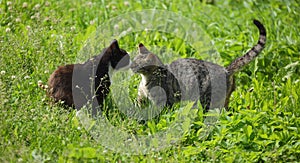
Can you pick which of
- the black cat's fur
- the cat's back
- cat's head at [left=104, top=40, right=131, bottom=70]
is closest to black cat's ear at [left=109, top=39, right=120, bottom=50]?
cat's head at [left=104, top=40, right=131, bottom=70]

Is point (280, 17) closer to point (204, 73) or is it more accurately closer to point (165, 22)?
point (165, 22)

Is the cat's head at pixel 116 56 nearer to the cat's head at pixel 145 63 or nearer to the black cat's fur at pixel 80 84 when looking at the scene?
the black cat's fur at pixel 80 84

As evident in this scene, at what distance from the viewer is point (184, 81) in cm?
552

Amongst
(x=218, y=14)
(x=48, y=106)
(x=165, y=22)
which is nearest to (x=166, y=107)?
(x=48, y=106)

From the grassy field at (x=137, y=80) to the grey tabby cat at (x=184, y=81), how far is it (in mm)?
252

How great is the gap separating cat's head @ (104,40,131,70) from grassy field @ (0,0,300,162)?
0.18 metres

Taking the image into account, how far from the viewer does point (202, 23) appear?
7578mm

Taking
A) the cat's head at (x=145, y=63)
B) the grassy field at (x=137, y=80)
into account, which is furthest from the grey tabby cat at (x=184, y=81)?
the grassy field at (x=137, y=80)

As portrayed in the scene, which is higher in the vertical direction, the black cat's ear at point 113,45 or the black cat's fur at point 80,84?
the black cat's ear at point 113,45

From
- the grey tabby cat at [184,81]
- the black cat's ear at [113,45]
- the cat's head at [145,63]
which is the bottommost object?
the grey tabby cat at [184,81]

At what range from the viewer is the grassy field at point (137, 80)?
4.47 m

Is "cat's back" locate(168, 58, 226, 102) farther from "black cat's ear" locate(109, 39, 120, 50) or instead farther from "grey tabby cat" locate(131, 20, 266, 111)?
"black cat's ear" locate(109, 39, 120, 50)

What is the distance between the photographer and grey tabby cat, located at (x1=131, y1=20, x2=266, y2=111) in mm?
5395

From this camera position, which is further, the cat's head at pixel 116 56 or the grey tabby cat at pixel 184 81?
the cat's head at pixel 116 56
